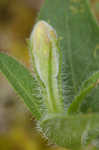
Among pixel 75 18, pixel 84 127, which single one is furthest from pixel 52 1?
pixel 84 127

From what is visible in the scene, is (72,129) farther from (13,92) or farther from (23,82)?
(13,92)

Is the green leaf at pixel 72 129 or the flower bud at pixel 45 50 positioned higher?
the flower bud at pixel 45 50

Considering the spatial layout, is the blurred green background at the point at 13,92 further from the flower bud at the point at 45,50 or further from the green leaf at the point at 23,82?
the flower bud at the point at 45,50

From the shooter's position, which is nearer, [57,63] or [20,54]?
[57,63]

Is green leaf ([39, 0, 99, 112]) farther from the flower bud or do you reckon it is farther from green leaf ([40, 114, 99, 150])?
green leaf ([40, 114, 99, 150])

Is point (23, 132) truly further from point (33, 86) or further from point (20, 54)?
point (33, 86)

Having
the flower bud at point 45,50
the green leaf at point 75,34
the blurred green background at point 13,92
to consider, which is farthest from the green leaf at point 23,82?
the blurred green background at point 13,92

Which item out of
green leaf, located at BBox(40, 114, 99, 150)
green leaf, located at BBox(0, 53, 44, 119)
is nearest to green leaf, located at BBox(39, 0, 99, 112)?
green leaf, located at BBox(0, 53, 44, 119)
